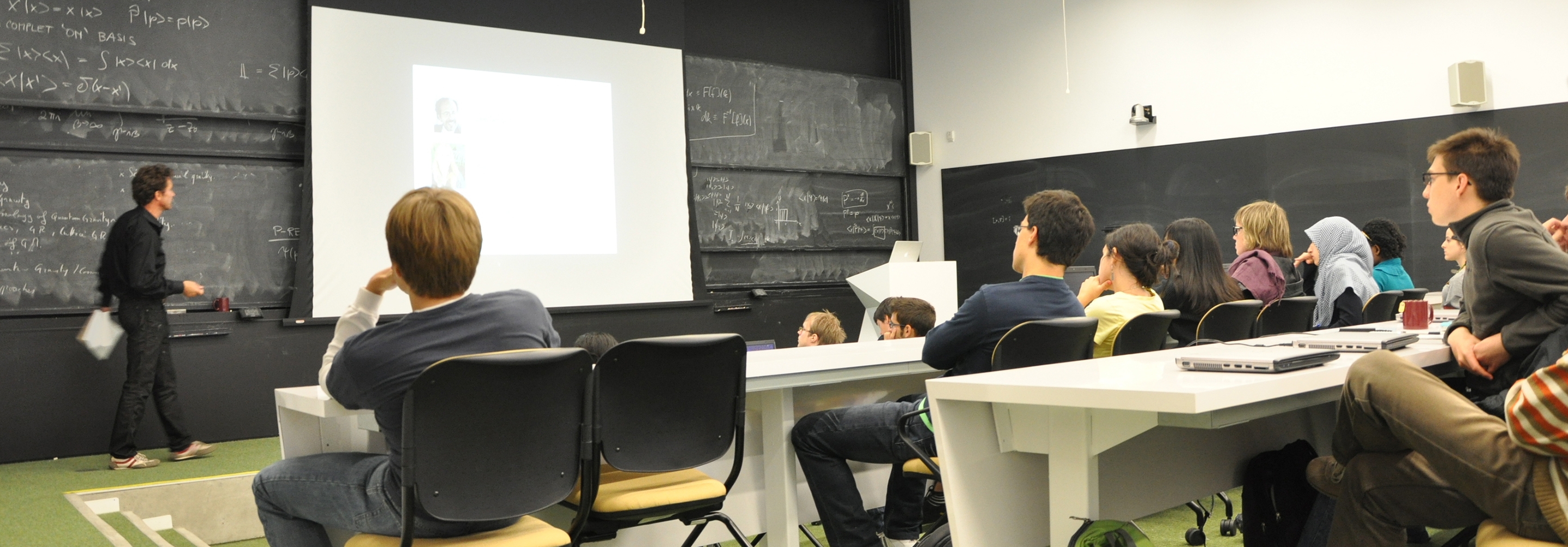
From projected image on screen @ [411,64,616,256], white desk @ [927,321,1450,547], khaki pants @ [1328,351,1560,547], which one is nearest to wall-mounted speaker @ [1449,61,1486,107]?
white desk @ [927,321,1450,547]

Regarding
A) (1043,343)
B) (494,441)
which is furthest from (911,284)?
(494,441)

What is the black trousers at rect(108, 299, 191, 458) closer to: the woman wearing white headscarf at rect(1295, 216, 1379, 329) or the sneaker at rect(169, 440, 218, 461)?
the sneaker at rect(169, 440, 218, 461)

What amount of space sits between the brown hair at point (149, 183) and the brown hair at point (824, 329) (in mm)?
3046

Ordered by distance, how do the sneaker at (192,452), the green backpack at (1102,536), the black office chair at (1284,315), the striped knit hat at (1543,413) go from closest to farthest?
the striped knit hat at (1543,413) → the green backpack at (1102,536) → the black office chair at (1284,315) → the sneaker at (192,452)

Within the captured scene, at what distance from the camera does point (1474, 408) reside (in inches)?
64.5

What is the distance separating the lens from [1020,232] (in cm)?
271

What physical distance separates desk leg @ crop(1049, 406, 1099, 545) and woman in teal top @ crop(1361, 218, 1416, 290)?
4.22 metres

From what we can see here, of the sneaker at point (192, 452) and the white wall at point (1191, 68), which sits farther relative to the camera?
the white wall at point (1191, 68)

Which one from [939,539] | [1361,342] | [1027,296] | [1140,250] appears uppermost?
[1140,250]

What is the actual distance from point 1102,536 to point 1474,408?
0.62 m

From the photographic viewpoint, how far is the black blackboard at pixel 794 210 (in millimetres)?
7418

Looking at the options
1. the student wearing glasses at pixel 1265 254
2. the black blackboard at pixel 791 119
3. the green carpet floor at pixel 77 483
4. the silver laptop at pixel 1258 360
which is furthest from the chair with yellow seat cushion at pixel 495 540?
the black blackboard at pixel 791 119

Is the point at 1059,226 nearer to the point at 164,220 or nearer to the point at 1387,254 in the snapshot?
the point at 1387,254

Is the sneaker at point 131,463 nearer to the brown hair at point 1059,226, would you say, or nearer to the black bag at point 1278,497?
the brown hair at point 1059,226
